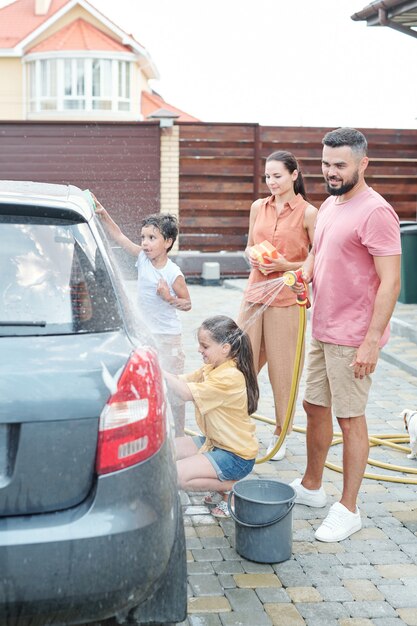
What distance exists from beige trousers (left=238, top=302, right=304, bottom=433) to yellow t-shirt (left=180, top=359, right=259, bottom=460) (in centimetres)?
110

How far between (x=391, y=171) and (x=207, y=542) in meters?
14.2

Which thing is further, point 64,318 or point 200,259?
point 200,259

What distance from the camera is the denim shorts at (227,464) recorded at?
421 cm

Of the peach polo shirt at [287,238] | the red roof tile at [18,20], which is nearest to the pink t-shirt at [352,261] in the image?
the peach polo shirt at [287,238]

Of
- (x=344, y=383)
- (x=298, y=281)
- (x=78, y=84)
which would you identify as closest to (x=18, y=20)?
(x=78, y=84)

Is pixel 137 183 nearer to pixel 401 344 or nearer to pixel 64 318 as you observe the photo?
pixel 401 344

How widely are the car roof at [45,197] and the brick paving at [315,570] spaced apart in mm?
1675

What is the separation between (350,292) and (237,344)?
0.61 meters

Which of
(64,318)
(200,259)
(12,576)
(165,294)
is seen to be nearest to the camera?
(12,576)

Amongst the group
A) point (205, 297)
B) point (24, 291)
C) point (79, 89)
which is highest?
point (79, 89)

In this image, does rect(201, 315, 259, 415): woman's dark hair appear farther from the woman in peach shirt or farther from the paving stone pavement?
the woman in peach shirt

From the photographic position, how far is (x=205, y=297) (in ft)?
45.3

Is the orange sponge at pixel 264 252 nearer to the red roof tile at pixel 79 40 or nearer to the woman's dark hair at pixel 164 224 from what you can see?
the woman's dark hair at pixel 164 224

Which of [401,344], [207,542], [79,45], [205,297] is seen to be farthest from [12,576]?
[79,45]
